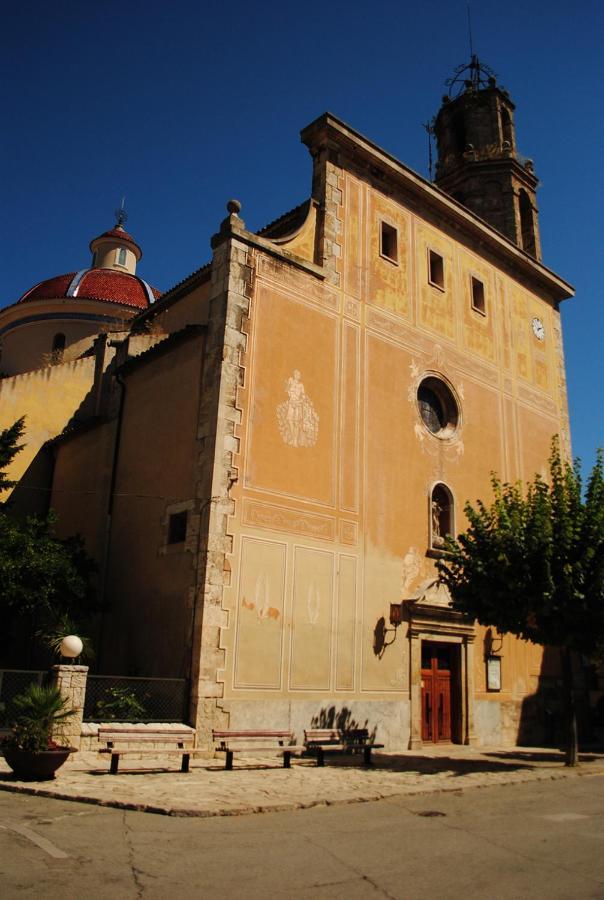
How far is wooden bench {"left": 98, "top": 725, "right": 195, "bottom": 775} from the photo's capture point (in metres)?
10.9

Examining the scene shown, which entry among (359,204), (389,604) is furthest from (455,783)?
(359,204)

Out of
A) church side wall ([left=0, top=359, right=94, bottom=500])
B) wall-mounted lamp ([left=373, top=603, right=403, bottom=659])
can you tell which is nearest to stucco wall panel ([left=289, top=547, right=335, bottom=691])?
wall-mounted lamp ([left=373, top=603, right=403, bottom=659])

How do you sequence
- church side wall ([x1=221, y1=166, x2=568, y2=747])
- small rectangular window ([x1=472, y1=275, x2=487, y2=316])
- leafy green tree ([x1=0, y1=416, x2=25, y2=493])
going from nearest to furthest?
church side wall ([x1=221, y1=166, x2=568, y2=747]) → leafy green tree ([x1=0, y1=416, x2=25, y2=493]) → small rectangular window ([x1=472, y1=275, x2=487, y2=316])

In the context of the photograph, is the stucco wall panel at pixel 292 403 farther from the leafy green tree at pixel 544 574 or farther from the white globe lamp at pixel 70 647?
the white globe lamp at pixel 70 647

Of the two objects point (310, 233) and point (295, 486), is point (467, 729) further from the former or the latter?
point (310, 233)

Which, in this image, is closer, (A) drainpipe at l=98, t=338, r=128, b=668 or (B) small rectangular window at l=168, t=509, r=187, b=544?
(B) small rectangular window at l=168, t=509, r=187, b=544

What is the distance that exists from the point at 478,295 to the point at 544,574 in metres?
11.3

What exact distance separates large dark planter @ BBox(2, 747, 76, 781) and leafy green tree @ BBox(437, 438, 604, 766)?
8.25 meters

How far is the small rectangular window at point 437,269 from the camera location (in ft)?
70.1

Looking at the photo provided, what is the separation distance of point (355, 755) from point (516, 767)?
303 cm

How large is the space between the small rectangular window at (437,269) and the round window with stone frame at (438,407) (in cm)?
304

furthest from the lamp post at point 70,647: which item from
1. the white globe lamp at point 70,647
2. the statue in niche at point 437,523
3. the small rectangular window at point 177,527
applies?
the statue in niche at point 437,523

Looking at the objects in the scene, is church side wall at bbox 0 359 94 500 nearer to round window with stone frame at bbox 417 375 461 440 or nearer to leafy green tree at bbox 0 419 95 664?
leafy green tree at bbox 0 419 95 664

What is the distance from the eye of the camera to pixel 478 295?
75.0 ft
